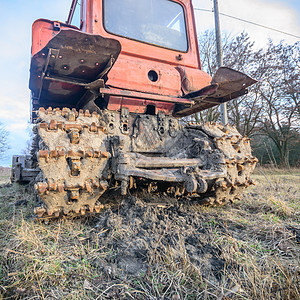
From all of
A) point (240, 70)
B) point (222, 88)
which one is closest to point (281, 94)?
point (240, 70)

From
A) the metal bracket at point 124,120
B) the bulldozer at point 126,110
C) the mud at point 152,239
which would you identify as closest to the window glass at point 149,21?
the bulldozer at point 126,110

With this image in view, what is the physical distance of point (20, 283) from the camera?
1.37 meters

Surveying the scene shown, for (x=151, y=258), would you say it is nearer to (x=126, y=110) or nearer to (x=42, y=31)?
(x=126, y=110)

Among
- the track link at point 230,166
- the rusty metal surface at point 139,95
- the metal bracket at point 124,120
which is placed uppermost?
the rusty metal surface at point 139,95

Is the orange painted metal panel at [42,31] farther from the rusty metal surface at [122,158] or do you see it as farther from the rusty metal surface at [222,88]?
the rusty metal surface at [222,88]

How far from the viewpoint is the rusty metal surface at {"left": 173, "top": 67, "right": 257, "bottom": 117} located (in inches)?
127

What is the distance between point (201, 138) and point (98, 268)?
213 cm

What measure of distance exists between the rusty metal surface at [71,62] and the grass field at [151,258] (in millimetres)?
1667

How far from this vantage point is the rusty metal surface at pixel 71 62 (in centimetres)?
220

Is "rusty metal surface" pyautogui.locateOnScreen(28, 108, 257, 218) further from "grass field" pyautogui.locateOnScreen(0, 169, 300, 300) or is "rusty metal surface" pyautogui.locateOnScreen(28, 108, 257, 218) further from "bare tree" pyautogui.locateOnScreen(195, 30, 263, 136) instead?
"bare tree" pyautogui.locateOnScreen(195, 30, 263, 136)

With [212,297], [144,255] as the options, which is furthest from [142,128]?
[212,297]

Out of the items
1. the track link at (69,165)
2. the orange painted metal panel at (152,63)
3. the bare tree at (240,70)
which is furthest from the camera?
the bare tree at (240,70)

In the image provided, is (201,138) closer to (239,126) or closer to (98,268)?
(98,268)

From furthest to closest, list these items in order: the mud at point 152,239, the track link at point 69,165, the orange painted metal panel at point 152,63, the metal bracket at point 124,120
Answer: the metal bracket at point 124,120, the orange painted metal panel at point 152,63, the track link at point 69,165, the mud at point 152,239
